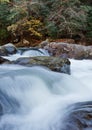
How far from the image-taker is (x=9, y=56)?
10.4 meters

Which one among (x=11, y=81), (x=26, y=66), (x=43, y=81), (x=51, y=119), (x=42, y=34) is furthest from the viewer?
(x=42, y=34)

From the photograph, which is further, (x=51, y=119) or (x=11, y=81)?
(x=11, y=81)

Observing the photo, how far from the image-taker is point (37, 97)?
5.47 metres

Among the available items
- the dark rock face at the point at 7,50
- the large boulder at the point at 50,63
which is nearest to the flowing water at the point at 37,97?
the large boulder at the point at 50,63

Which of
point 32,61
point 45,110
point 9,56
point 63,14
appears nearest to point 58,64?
point 32,61

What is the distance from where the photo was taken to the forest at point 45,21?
14156 mm

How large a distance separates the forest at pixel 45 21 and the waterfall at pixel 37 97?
744cm

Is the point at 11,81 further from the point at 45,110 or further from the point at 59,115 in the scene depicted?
the point at 59,115

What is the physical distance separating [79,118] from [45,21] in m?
11.0

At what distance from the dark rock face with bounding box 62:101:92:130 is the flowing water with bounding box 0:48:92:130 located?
3.8 inches

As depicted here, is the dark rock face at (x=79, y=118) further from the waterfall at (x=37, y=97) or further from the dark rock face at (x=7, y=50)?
the dark rock face at (x=7, y=50)

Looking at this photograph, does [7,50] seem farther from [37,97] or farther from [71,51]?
[37,97]

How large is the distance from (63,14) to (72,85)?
27.5 ft

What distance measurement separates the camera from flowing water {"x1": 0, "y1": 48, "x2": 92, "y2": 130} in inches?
175
